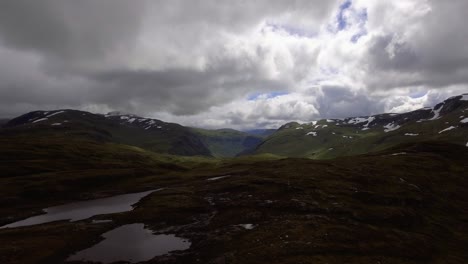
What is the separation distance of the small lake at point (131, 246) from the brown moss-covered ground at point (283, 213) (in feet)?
6.92

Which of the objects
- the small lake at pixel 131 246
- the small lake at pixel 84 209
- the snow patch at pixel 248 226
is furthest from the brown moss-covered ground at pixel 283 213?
the small lake at pixel 84 209

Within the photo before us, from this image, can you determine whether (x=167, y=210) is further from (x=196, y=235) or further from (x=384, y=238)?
(x=384, y=238)

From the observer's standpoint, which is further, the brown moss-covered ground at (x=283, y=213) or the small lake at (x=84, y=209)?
the small lake at (x=84, y=209)

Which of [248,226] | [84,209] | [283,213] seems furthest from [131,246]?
[84,209]

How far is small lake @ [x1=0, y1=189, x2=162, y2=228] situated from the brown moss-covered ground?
12.7ft

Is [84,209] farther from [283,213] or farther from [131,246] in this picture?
[283,213]

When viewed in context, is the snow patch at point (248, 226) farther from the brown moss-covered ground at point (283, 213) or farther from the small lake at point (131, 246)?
the small lake at point (131, 246)

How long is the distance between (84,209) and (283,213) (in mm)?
45171

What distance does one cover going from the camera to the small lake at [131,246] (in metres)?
44.6

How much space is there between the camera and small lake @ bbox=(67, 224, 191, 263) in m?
44.6

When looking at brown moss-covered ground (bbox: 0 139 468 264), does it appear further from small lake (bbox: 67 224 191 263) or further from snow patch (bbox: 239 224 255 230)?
small lake (bbox: 67 224 191 263)

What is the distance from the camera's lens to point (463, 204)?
86438 millimetres

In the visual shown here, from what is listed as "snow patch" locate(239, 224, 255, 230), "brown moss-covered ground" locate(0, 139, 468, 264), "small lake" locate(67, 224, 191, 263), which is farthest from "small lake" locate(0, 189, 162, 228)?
"snow patch" locate(239, 224, 255, 230)

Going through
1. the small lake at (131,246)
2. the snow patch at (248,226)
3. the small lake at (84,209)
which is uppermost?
the small lake at (84,209)
